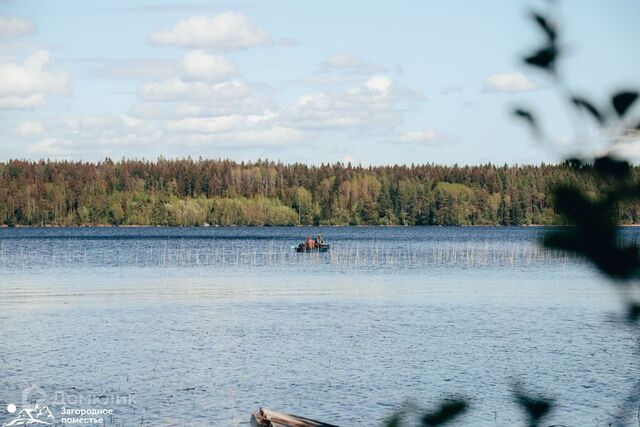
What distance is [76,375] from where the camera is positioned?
28.6 metres

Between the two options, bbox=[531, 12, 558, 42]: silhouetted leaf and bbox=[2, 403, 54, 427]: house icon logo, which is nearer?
bbox=[531, 12, 558, 42]: silhouetted leaf

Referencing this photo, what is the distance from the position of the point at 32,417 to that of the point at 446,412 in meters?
22.1

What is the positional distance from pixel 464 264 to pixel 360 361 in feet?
199

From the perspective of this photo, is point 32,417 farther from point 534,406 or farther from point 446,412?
point 534,406

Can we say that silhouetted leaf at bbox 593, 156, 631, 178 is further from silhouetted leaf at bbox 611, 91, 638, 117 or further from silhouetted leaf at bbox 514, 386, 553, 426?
silhouetted leaf at bbox 514, 386, 553, 426

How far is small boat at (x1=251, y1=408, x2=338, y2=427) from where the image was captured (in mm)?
16391

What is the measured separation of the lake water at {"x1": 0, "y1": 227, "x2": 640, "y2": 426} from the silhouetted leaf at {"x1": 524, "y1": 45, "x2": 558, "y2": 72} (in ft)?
1.72

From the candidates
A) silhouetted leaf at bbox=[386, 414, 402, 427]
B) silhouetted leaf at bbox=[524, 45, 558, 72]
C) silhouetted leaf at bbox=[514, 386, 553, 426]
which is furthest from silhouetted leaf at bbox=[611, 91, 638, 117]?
silhouetted leaf at bbox=[386, 414, 402, 427]

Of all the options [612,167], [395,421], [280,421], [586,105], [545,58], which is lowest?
[280,421]

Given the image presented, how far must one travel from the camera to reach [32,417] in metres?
23.5

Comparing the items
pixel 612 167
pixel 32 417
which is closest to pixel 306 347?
pixel 32 417

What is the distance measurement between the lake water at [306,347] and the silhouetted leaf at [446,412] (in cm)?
70

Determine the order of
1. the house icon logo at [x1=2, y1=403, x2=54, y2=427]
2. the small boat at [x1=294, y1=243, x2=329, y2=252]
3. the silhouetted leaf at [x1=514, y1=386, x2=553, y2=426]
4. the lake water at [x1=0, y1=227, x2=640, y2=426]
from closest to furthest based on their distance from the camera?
the silhouetted leaf at [x1=514, y1=386, x2=553, y2=426], the house icon logo at [x1=2, y1=403, x2=54, y2=427], the lake water at [x1=0, y1=227, x2=640, y2=426], the small boat at [x1=294, y1=243, x2=329, y2=252]

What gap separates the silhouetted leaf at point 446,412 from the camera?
3.31 meters
